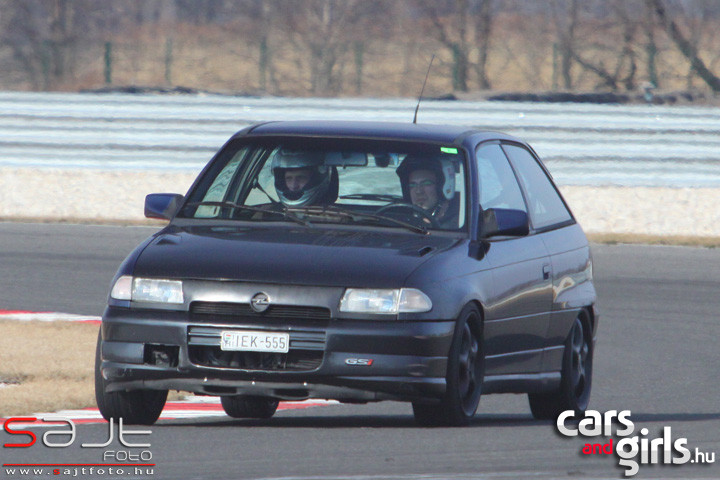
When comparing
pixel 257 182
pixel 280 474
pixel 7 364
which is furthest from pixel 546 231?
pixel 7 364

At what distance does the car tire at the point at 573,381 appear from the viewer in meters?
8.24

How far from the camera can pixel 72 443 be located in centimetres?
656

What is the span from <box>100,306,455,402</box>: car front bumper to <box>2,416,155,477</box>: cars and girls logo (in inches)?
13.8

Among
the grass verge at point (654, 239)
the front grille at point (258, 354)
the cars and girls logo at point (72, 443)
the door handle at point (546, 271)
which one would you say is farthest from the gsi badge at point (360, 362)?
the grass verge at point (654, 239)

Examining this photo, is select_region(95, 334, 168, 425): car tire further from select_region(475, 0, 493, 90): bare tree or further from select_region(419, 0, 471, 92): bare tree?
select_region(475, 0, 493, 90): bare tree

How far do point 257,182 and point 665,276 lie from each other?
9064 mm

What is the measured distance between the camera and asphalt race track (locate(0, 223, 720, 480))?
19.6 ft

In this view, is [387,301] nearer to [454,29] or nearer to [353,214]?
[353,214]

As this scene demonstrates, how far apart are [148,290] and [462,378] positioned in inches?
58.6

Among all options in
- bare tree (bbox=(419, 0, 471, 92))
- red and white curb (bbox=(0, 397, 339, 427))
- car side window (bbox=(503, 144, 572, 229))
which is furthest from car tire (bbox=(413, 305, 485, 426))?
bare tree (bbox=(419, 0, 471, 92))

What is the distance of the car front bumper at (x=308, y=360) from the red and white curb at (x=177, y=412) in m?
0.89

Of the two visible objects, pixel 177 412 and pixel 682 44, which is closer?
pixel 177 412

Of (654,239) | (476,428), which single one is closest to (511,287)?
(476,428)

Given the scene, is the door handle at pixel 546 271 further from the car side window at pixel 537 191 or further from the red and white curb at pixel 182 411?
the red and white curb at pixel 182 411
